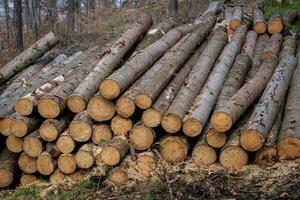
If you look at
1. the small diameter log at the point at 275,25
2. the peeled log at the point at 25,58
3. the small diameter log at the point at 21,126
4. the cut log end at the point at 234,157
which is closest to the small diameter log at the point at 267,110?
the cut log end at the point at 234,157

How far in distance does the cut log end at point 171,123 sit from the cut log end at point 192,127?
110 millimetres

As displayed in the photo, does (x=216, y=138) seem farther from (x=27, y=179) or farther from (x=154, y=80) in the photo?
(x=27, y=179)

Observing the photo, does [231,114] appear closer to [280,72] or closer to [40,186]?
[280,72]

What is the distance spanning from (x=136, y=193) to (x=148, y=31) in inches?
216

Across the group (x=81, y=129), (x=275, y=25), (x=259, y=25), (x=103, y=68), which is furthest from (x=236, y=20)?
(x=81, y=129)

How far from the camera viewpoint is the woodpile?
6.71m

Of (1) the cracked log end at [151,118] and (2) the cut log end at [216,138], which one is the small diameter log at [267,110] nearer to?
(2) the cut log end at [216,138]

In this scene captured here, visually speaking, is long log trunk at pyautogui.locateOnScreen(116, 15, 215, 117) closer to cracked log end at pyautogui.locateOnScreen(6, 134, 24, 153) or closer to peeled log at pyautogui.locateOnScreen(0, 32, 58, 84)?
cracked log end at pyautogui.locateOnScreen(6, 134, 24, 153)

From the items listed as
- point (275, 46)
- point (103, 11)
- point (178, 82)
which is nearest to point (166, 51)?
point (178, 82)

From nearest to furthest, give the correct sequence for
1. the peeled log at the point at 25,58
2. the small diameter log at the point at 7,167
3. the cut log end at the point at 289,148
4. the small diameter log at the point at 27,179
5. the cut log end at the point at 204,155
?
the cut log end at the point at 289,148 < the cut log end at the point at 204,155 < the small diameter log at the point at 7,167 < the small diameter log at the point at 27,179 < the peeled log at the point at 25,58

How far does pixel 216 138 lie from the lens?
6734mm

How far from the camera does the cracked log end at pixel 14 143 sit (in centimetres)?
759

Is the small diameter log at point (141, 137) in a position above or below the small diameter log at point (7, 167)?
above

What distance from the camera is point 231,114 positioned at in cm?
657
